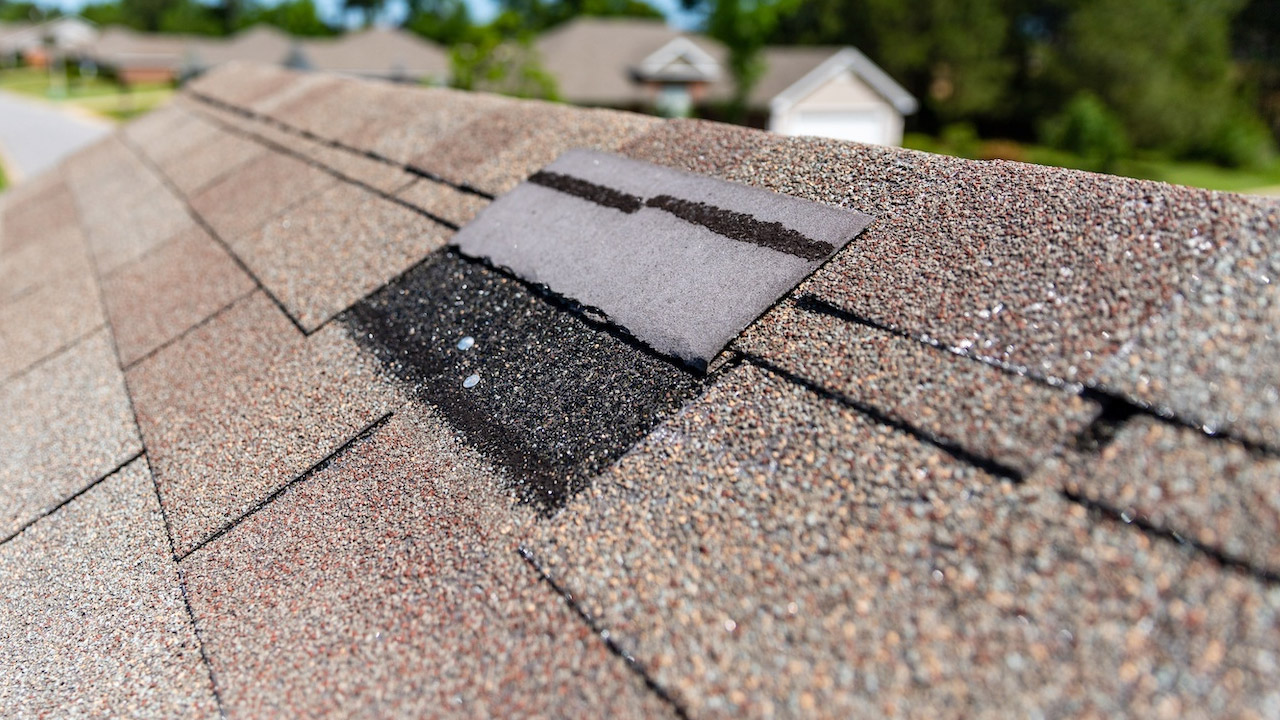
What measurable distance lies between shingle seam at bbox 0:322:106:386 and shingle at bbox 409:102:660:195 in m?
1.84

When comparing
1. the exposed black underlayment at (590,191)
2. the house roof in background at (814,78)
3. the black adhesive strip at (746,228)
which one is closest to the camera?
the black adhesive strip at (746,228)

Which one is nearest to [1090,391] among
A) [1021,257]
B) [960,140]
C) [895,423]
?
[895,423]

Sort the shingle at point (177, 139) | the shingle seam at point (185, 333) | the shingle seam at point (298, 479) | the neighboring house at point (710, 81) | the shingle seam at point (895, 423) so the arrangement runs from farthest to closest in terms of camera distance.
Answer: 1. the neighboring house at point (710, 81)
2. the shingle at point (177, 139)
3. the shingle seam at point (185, 333)
4. the shingle seam at point (298, 479)
5. the shingle seam at point (895, 423)

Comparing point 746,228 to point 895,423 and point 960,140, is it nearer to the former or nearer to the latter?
point 895,423

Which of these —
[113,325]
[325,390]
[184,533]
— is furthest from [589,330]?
[113,325]

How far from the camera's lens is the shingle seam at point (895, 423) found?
60.0 inches

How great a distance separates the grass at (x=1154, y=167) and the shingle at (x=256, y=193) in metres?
28.3

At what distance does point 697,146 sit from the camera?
3238 millimetres

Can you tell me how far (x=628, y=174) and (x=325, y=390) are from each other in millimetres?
1458

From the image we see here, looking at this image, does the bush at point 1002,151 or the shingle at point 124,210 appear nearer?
the shingle at point 124,210

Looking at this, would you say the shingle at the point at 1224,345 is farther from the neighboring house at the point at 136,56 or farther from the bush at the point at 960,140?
the neighboring house at the point at 136,56

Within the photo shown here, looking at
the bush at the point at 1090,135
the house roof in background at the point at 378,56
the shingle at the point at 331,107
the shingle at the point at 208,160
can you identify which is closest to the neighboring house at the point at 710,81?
the bush at the point at 1090,135

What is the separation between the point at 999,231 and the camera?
81.4 inches

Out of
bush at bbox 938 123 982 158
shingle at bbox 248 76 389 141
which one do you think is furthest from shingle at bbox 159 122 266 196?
bush at bbox 938 123 982 158
